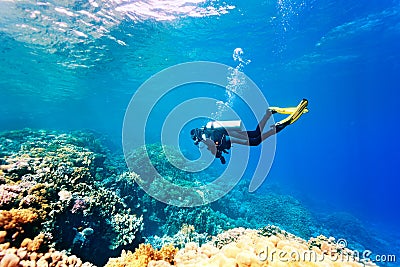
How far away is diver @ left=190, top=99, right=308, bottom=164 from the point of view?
593 cm

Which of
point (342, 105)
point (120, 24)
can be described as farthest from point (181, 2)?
point (342, 105)

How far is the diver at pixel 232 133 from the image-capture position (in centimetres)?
593

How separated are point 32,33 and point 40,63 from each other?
9376 mm

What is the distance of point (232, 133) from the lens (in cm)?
636

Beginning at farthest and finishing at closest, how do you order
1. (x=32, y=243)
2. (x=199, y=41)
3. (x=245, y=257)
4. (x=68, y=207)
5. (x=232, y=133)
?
(x=199, y=41)
(x=232, y=133)
(x=68, y=207)
(x=32, y=243)
(x=245, y=257)

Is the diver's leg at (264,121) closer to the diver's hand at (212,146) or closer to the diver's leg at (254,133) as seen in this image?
the diver's leg at (254,133)

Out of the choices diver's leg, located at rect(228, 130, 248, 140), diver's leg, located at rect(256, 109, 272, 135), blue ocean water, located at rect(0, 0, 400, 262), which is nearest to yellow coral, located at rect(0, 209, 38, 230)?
diver's leg, located at rect(228, 130, 248, 140)

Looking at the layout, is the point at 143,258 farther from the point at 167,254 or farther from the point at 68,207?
the point at 68,207

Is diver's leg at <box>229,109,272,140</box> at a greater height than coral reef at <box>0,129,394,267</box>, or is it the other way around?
diver's leg at <box>229,109,272,140</box>

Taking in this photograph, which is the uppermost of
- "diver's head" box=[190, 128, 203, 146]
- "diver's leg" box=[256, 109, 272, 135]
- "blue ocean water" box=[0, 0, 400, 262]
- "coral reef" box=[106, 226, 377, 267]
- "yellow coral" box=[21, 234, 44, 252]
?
"blue ocean water" box=[0, 0, 400, 262]

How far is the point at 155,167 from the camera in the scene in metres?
12.5

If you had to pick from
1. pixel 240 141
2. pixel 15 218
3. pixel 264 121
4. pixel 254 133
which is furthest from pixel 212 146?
pixel 15 218

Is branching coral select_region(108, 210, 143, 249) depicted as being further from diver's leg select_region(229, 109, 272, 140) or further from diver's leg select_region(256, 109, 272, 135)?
diver's leg select_region(256, 109, 272, 135)

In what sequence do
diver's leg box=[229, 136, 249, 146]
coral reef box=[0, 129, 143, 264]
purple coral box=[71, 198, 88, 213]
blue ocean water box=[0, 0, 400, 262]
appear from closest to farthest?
1. coral reef box=[0, 129, 143, 264]
2. purple coral box=[71, 198, 88, 213]
3. diver's leg box=[229, 136, 249, 146]
4. blue ocean water box=[0, 0, 400, 262]
